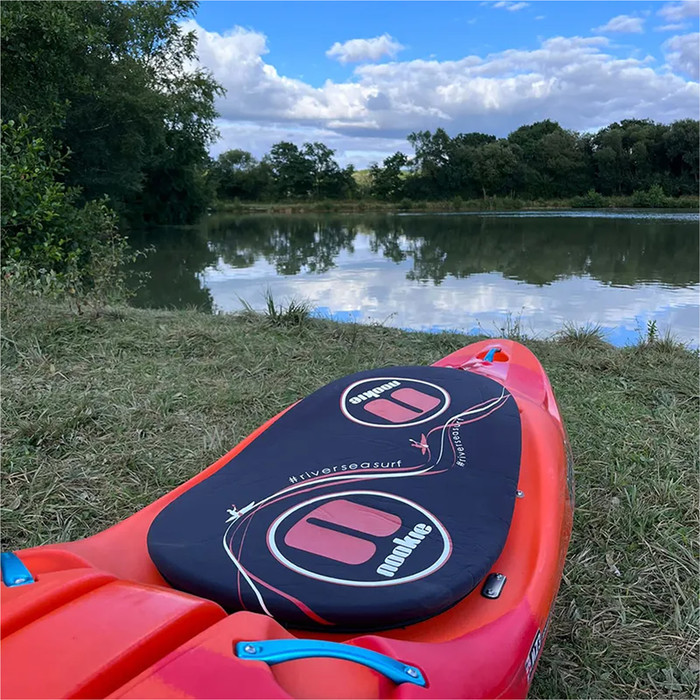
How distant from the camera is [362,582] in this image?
0.96m

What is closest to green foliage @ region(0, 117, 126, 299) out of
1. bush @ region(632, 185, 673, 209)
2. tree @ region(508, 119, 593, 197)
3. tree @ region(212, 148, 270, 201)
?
bush @ region(632, 185, 673, 209)

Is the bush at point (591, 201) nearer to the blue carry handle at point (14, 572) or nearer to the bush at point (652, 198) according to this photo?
the bush at point (652, 198)

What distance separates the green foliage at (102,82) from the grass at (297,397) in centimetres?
287

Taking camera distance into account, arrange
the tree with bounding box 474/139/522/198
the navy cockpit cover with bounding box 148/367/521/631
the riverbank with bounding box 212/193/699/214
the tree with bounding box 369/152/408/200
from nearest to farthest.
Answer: the navy cockpit cover with bounding box 148/367/521/631 → the riverbank with bounding box 212/193/699/214 → the tree with bounding box 474/139/522/198 → the tree with bounding box 369/152/408/200

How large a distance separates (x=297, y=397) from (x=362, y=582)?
5.39 ft

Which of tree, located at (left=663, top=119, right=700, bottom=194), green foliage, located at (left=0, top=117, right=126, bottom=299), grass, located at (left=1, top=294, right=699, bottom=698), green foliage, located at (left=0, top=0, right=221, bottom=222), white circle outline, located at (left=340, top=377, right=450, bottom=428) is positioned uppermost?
tree, located at (left=663, top=119, right=700, bottom=194)

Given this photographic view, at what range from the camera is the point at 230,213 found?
31219 millimetres

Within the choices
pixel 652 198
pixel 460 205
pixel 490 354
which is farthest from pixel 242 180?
pixel 490 354

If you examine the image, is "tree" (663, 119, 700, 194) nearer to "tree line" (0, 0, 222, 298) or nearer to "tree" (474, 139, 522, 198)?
"tree" (474, 139, 522, 198)

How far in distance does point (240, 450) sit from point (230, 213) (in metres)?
31.3

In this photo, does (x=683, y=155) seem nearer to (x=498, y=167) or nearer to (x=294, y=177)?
(x=498, y=167)

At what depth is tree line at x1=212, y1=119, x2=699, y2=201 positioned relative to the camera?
26.1 meters

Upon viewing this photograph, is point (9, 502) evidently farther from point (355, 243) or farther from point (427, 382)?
point (355, 243)

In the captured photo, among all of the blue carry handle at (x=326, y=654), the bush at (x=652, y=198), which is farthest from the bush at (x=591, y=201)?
the blue carry handle at (x=326, y=654)
